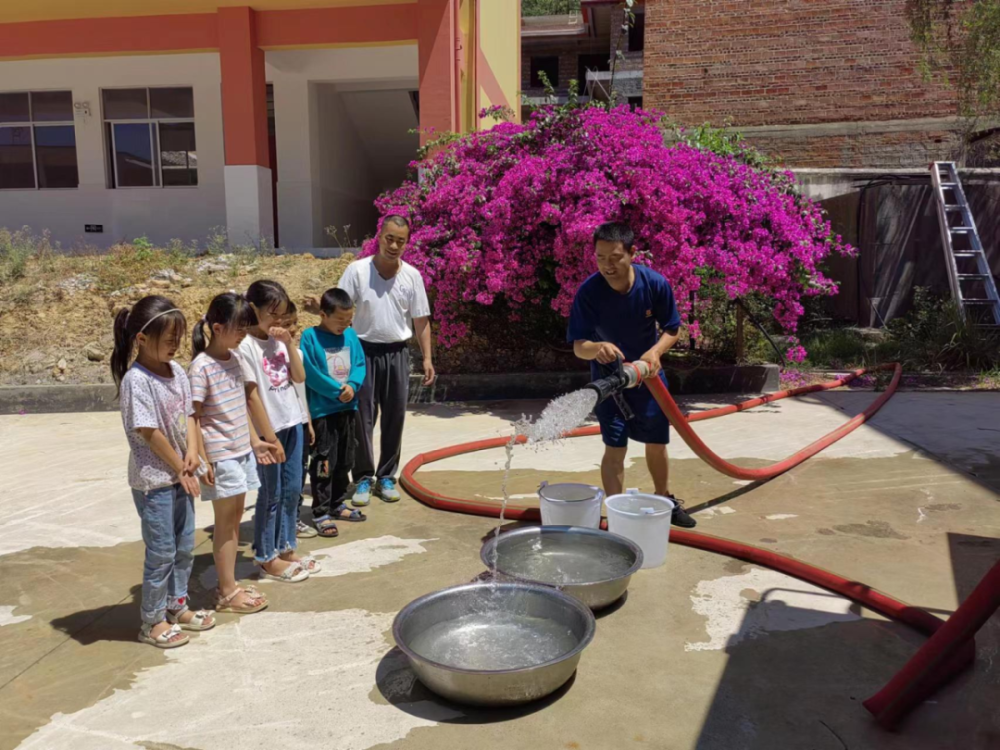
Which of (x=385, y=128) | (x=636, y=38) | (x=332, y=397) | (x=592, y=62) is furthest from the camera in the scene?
(x=592, y=62)

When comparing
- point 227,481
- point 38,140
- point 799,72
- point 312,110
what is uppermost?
point 799,72

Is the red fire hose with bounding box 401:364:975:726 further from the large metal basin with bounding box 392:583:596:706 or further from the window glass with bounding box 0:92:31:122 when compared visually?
the window glass with bounding box 0:92:31:122

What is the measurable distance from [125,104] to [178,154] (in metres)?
1.26

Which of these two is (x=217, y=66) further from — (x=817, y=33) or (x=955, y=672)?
(x=955, y=672)

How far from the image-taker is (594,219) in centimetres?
663

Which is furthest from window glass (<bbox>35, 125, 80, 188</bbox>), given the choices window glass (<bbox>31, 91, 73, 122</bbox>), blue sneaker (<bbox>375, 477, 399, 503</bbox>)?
blue sneaker (<bbox>375, 477, 399, 503</bbox>)

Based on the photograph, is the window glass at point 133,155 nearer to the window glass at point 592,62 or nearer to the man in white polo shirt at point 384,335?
the man in white polo shirt at point 384,335

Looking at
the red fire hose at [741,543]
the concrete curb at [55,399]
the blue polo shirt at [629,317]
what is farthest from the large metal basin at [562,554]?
the concrete curb at [55,399]

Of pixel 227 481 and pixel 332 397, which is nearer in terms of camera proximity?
pixel 227 481

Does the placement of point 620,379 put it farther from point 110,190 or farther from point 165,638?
point 110,190

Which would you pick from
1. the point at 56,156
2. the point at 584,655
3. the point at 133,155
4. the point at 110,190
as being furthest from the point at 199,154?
the point at 584,655

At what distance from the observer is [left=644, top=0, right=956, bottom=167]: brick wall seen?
45.4 feet

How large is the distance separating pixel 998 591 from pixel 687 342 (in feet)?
22.7

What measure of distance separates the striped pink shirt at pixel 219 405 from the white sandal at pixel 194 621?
2.04 ft
